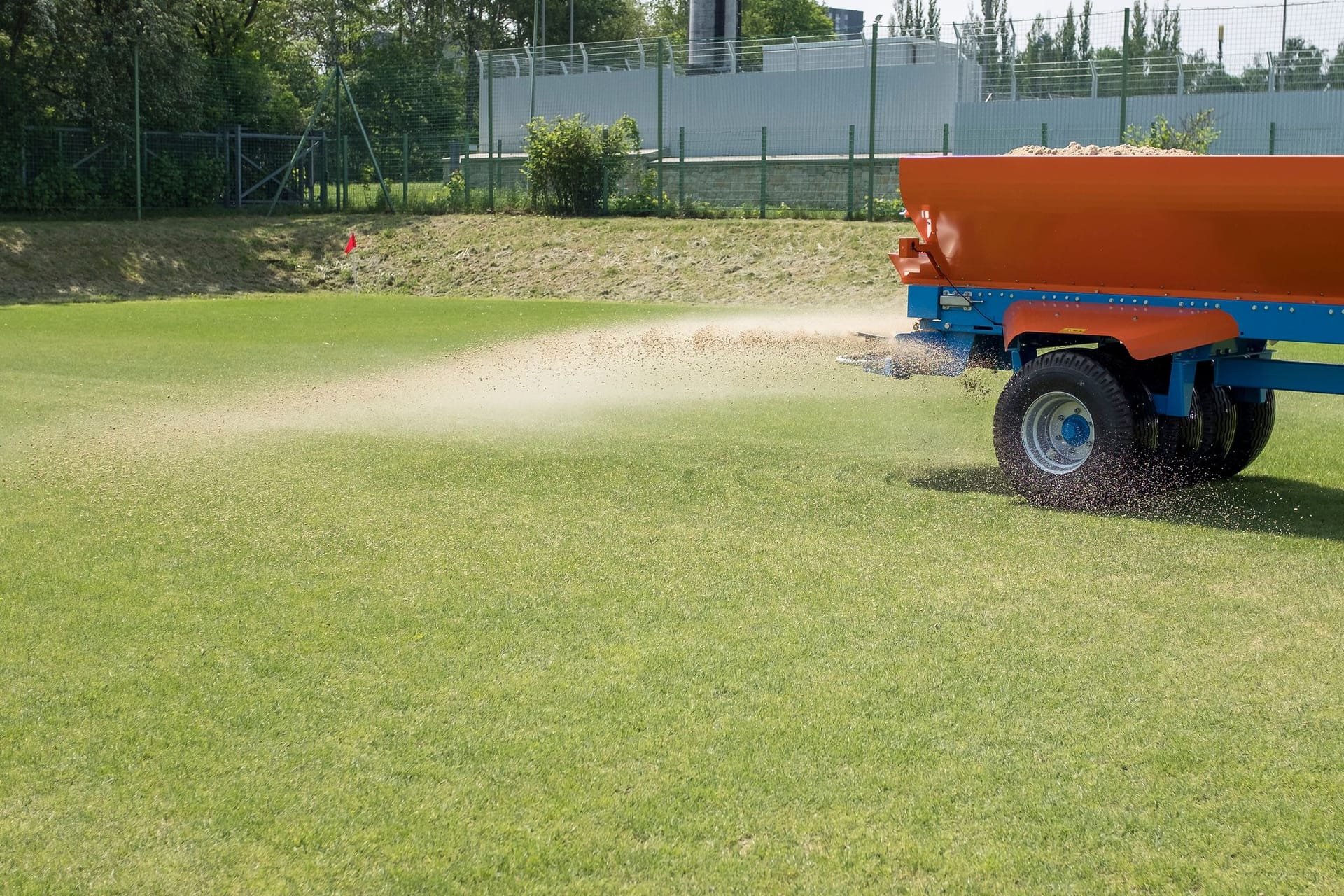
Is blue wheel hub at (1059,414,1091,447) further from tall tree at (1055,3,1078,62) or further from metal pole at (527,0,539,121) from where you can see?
metal pole at (527,0,539,121)

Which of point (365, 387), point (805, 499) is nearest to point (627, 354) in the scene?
point (365, 387)

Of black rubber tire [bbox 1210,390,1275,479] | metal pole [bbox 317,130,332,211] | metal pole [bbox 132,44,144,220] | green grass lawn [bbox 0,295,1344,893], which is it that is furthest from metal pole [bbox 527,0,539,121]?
black rubber tire [bbox 1210,390,1275,479]

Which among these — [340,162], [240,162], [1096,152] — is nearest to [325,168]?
[340,162]

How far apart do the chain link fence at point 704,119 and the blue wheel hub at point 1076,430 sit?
64.2ft

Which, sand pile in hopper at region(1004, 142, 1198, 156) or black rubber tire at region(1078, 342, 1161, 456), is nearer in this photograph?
black rubber tire at region(1078, 342, 1161, 456)

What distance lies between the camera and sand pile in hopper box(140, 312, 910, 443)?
11844 millimetres

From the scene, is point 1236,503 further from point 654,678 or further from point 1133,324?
point 654,678

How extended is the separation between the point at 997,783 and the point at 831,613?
6.03ft

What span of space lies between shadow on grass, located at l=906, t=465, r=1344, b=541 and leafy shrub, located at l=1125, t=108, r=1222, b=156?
1323 centimetres

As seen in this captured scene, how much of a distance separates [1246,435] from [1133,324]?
1.59m

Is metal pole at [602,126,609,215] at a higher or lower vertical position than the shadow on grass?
higher

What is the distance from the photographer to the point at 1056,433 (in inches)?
360

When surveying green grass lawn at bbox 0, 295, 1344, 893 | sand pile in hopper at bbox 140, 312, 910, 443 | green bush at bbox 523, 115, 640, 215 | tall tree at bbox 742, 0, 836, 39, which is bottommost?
green grass lawn at bbox 0, 295, 1344, 893

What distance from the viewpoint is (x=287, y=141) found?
1433 inches
